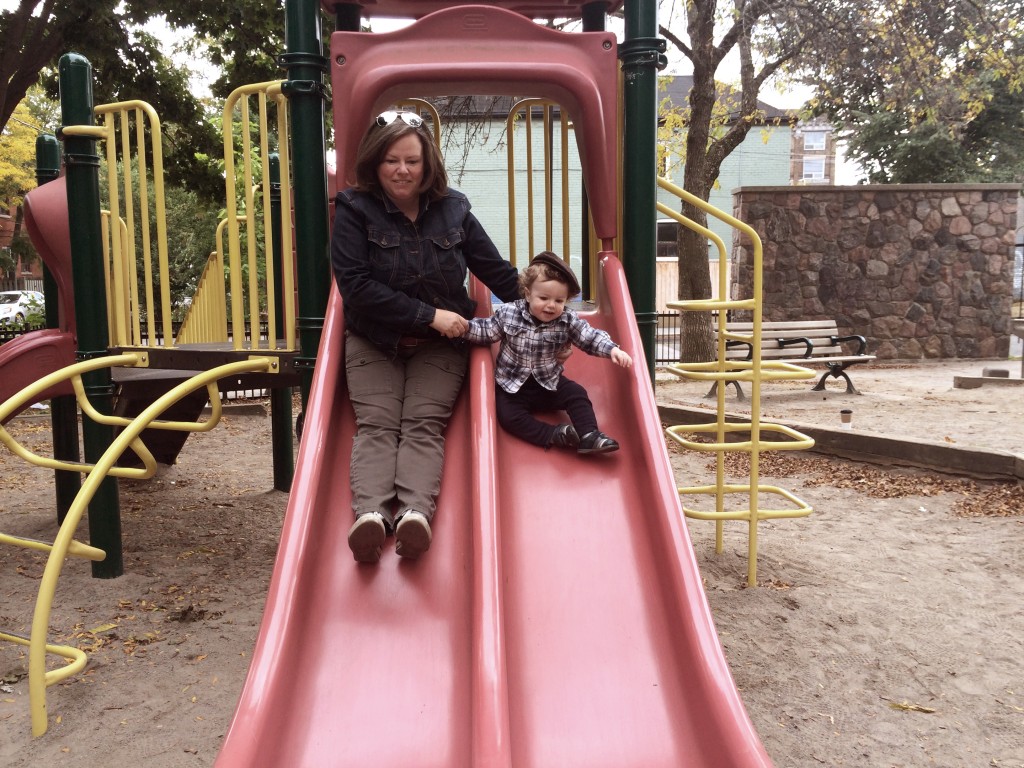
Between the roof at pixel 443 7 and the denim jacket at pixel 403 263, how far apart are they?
1156mm

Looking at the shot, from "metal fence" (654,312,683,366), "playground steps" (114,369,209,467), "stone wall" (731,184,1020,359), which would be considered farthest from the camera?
"metal fence" (654,312,683,366)

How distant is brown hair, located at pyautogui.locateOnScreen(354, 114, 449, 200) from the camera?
2.84 meters

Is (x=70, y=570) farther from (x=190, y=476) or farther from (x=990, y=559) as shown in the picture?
(x=990, y=559)

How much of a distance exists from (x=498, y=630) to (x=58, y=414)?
12.6 feet

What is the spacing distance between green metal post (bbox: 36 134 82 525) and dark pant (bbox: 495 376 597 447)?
3090 mm

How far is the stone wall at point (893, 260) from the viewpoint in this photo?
44.1 ft

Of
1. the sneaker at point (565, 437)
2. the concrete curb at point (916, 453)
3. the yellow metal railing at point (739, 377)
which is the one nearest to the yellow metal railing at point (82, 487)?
the sneaker at point (565, 437)

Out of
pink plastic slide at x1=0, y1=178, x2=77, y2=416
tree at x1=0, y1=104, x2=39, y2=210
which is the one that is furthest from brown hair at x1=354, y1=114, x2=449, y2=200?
tree at x1=0, y1=104, x2=39, y2=210

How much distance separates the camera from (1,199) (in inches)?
1014

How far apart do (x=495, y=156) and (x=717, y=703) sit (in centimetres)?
1991

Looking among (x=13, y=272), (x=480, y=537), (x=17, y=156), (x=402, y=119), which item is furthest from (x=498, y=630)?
(x=13, y=272)

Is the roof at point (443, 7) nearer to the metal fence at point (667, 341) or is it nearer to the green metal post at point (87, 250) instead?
the green metal post at point (87, 250)

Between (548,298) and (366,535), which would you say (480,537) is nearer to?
(366,535)

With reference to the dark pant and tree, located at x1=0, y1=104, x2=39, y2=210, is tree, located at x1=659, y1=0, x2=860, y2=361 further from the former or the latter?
tree, located at x1=0, y1=104, x2=39, y2=210
